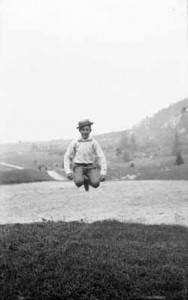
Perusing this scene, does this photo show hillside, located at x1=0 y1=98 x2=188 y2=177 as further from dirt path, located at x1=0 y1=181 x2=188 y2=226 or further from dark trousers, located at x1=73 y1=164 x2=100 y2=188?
dark trousers, located at x1=73 y1=164 x2=100 y2=188

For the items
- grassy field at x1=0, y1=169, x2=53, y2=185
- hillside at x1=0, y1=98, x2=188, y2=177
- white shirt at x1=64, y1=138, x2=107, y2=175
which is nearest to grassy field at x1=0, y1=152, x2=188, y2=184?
grassy field at x1=0, y1=169, x2=53, y2=185

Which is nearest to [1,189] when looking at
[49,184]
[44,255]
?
[49,184]

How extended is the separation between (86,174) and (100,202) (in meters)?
18.5

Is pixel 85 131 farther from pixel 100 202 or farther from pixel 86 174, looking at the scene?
pixel 100 202

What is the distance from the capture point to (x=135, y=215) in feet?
77.0

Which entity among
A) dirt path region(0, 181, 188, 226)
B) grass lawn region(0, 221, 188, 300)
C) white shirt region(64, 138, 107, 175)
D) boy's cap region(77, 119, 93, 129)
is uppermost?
boy's cap region(77, 119, 93, 129)

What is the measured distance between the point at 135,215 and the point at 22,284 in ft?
44.5

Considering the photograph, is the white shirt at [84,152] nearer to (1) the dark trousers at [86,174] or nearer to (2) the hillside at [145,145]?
(1) the dark trousers at [86,174]

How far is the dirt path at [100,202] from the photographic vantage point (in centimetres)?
2342

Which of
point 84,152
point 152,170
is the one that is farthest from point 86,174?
point 152,170

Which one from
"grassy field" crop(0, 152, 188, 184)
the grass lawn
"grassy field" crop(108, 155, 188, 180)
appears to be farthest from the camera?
"grassy field" crop(108, 155, 188, 180)

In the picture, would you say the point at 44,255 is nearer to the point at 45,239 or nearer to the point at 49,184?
the point at 45,239

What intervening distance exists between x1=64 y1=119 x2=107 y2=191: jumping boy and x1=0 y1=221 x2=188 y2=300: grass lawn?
2.75 meters

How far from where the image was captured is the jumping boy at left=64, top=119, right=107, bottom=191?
33.4 ft
